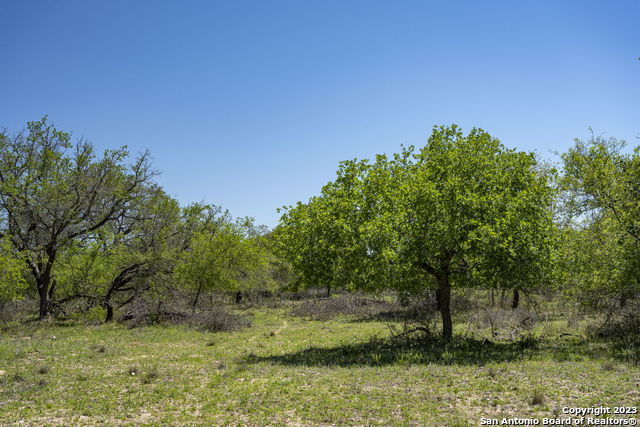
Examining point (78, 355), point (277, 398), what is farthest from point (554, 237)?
point (78, 355)

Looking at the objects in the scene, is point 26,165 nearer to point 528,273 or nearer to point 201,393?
point 201,393

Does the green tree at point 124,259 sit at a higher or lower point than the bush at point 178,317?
higher

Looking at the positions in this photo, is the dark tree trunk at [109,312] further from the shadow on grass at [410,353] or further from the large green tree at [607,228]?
the large green tree at [607,228]

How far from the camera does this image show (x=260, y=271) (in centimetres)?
4000

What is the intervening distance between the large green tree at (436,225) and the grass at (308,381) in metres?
2.87

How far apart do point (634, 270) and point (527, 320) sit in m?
7.62

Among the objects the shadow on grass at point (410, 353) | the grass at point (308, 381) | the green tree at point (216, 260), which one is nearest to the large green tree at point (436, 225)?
the shadow on grass at point (410, 353)

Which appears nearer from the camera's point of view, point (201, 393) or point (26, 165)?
point (201, 393)

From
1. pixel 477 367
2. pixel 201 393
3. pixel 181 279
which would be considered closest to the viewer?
pixel 201 393

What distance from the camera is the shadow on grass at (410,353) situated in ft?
44.8

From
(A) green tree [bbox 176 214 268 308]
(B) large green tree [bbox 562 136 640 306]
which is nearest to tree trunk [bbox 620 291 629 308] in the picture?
(B) large green tree [bbox 562 136 640 306]

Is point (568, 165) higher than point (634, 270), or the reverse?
point (568, 165)

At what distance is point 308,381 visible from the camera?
11.5 metres

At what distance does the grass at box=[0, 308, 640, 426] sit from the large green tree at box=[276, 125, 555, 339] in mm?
2869
